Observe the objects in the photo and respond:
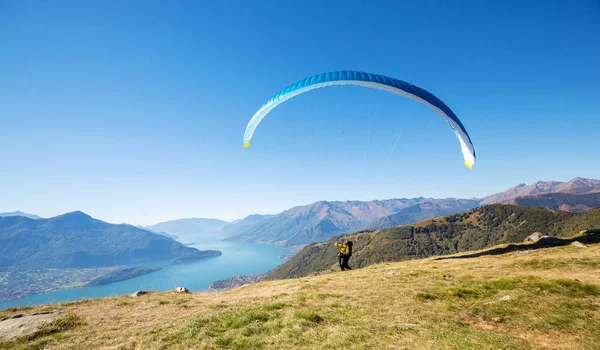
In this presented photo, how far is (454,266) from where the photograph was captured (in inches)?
829

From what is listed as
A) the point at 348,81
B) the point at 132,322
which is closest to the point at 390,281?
the point at 132,322

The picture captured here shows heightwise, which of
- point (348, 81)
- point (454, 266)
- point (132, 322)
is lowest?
point (454, 266)

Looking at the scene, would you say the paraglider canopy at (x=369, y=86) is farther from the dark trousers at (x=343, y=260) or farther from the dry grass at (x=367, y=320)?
the dark trousers at (x=343, y=260)

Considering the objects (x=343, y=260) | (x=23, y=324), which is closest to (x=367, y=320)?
(x=23, y=324)

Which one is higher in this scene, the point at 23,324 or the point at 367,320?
the point at 23,324

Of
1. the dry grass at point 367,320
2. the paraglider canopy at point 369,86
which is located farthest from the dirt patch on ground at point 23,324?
the paraglider canopy at point 369,86

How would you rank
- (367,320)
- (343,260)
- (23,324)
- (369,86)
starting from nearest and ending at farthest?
(367,320) → (23,324) → (369,86) → (343,260)

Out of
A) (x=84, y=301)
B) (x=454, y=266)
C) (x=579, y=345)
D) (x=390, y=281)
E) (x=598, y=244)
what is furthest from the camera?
(x=598, y=244)

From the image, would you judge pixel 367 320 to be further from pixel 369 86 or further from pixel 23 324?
pixel 369 86

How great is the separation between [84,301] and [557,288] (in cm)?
2316

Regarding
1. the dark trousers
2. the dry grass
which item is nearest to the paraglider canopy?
the dry grass

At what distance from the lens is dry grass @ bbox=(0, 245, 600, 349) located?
7.86 m

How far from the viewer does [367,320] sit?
31.5 feet

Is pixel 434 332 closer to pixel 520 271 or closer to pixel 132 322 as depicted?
pixel 132 322
